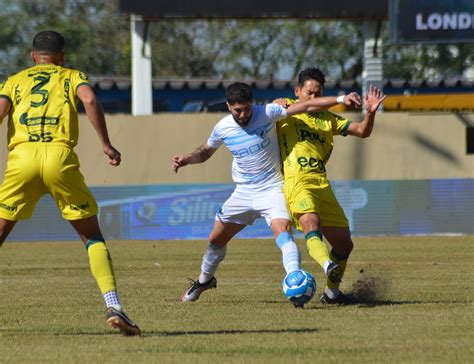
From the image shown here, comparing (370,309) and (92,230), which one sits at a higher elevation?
(92,230)

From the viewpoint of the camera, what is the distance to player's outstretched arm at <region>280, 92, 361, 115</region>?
30.2ft

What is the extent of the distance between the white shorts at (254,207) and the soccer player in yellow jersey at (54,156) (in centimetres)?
204

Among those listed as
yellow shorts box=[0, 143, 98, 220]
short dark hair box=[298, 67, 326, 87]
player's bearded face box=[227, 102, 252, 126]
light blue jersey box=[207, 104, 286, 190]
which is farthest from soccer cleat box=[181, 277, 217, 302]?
yellow shorts box=[0, 143, 98, 220]

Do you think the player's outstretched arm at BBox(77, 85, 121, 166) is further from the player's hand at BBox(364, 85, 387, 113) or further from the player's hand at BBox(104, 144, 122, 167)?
the player's hand at BBox(364, 85, 387, 113)

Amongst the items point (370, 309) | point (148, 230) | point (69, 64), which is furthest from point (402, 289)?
point (69, 64)

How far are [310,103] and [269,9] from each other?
13620mm

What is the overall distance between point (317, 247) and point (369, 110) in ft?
3.77

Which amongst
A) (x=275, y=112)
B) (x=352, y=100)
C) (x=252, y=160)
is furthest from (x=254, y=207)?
(x=352, y=100)

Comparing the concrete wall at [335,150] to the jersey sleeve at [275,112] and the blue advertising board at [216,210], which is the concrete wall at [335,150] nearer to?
the blue advertising board at [216,210]

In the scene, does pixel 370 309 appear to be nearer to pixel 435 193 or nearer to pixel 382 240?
pixel 382 240

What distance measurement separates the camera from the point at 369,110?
9719mm

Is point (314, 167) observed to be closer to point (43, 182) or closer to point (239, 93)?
A: point (239, 93)

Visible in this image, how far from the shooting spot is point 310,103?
368 inches

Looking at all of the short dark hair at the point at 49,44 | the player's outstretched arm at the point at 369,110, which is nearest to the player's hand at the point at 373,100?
the player's outstretched arm at the point at 369,110
